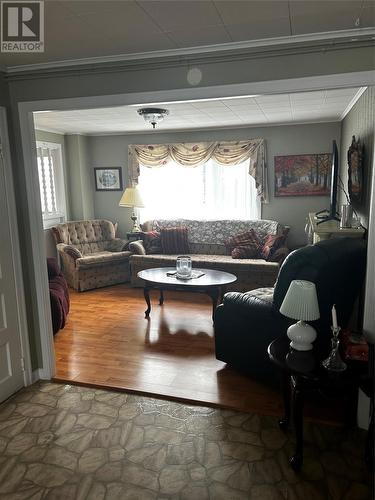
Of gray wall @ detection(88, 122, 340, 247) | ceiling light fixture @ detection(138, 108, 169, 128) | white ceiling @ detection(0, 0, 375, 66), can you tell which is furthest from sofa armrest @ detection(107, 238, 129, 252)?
white ceiling @ detection(0, 0, 375, 66)

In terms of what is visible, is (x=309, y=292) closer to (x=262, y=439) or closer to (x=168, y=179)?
(x=262, y=439)

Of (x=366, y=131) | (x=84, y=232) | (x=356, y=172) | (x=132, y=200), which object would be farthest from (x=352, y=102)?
(x=84, y=232)

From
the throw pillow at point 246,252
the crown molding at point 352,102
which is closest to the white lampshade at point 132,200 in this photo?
the throw pillow at point 246,252

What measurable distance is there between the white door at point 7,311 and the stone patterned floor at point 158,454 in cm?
21

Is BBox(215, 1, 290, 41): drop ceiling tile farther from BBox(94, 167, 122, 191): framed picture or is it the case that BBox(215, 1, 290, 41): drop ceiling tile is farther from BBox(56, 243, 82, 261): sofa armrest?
BBox(94, 167, 122, 191): framed picture

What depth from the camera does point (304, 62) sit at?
233 cm

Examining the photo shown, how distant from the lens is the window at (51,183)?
6.37 m

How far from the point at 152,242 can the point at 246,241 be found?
1500mm

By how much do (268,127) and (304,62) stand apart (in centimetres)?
395

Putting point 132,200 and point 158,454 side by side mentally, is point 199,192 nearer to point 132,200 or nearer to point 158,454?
point 132,200

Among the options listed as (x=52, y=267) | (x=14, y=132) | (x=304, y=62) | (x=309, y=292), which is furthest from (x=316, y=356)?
(x=52, y=267)

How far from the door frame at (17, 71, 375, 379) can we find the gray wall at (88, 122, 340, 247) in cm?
388

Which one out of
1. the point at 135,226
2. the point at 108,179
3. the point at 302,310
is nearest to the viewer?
the point at 302,310

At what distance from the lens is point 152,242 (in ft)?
20.5
